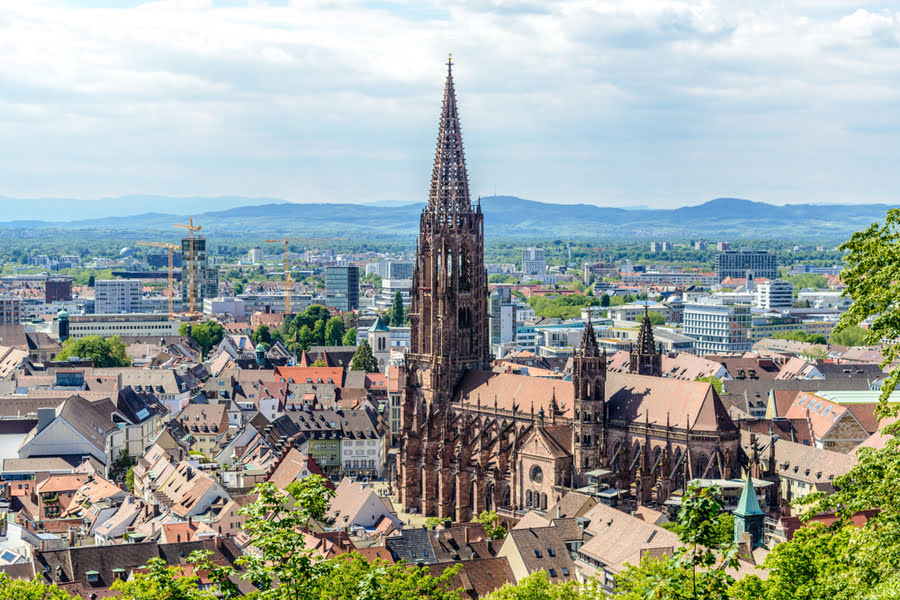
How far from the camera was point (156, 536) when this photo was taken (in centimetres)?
9069

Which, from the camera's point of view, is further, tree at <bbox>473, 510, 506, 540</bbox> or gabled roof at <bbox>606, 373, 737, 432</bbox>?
gabled roof at <bbox>606, 373, 737, 432</bbox>

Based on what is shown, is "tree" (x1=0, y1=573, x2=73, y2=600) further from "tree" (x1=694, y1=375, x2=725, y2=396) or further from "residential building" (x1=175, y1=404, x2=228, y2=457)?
"tree" (x1=694, y1=375, x2=725, y2=396)

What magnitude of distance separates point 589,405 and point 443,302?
2254 centimetres

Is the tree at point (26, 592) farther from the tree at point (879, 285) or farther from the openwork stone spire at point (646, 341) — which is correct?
the openwork stone spire at point (646, 341)

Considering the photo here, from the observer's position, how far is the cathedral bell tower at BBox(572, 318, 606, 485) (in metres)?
109

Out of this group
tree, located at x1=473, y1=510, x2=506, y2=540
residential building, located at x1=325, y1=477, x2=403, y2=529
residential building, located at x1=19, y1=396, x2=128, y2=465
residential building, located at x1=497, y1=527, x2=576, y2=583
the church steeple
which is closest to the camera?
residential building, located at x1=497, y1=527, x2=576, y2=583

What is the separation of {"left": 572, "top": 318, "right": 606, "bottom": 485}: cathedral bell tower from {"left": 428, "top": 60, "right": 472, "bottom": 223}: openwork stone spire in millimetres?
24070

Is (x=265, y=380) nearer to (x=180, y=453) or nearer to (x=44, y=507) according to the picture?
(x=180, y=453)

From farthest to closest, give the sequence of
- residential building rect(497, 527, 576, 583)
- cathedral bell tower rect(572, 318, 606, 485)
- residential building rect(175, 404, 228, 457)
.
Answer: residential building rect(175, 404, 228, 457) → cathedral bell tower rect(572, 318, 606, 485) → residential building rect(497, 527, 576, 583)

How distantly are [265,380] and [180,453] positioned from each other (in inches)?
2120

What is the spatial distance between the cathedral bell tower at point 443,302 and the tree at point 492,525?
1481cm

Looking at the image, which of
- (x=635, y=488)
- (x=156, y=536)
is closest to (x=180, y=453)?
(x=156, y=536)

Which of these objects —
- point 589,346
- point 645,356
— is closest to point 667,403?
point 589,346

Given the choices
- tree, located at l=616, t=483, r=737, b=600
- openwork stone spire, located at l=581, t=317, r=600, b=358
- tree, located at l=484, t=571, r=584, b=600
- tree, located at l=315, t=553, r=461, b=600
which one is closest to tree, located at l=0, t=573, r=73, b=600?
tree, located at l=315, t=553, r=461, b=600
